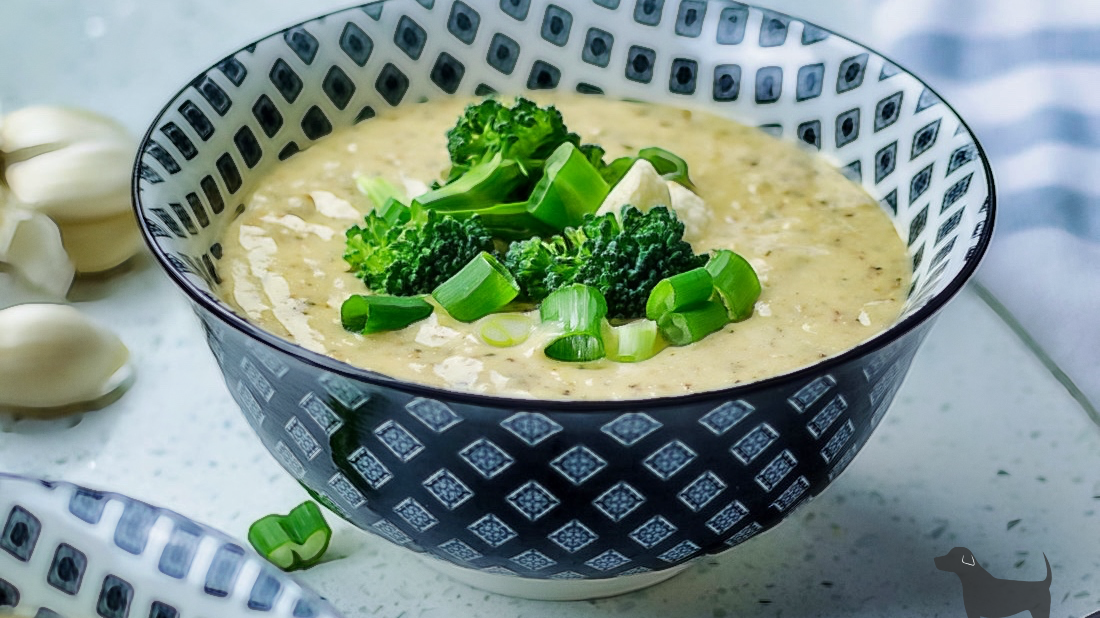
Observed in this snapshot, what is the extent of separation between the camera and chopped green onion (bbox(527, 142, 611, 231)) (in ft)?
6.15

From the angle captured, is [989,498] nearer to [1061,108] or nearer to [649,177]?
[649,177]

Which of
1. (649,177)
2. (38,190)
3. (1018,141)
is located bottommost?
(38,190)

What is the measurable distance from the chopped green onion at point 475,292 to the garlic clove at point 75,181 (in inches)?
42.0

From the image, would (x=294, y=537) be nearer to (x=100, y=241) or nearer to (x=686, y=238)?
(x=686, y=238)

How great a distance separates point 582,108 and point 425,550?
3.30ft

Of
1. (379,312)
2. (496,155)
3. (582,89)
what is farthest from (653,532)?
(582,89)

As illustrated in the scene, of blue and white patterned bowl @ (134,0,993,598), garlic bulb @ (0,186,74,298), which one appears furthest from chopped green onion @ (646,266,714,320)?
garlic bulb @ (0,186,74,298)

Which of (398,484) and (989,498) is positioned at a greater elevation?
(398,484)

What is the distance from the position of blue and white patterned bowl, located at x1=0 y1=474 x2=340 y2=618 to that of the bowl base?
28cm

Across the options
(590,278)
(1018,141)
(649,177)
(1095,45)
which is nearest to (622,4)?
(649,177)

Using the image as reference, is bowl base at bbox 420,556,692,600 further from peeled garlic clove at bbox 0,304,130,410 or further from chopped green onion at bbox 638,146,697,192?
peeled garlic clove at bbox 0,304,130,410

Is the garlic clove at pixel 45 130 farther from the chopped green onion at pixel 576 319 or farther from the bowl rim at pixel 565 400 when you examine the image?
the chopped green onion at pixel 576 319

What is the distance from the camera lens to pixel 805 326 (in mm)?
1719

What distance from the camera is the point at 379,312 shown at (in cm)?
167
